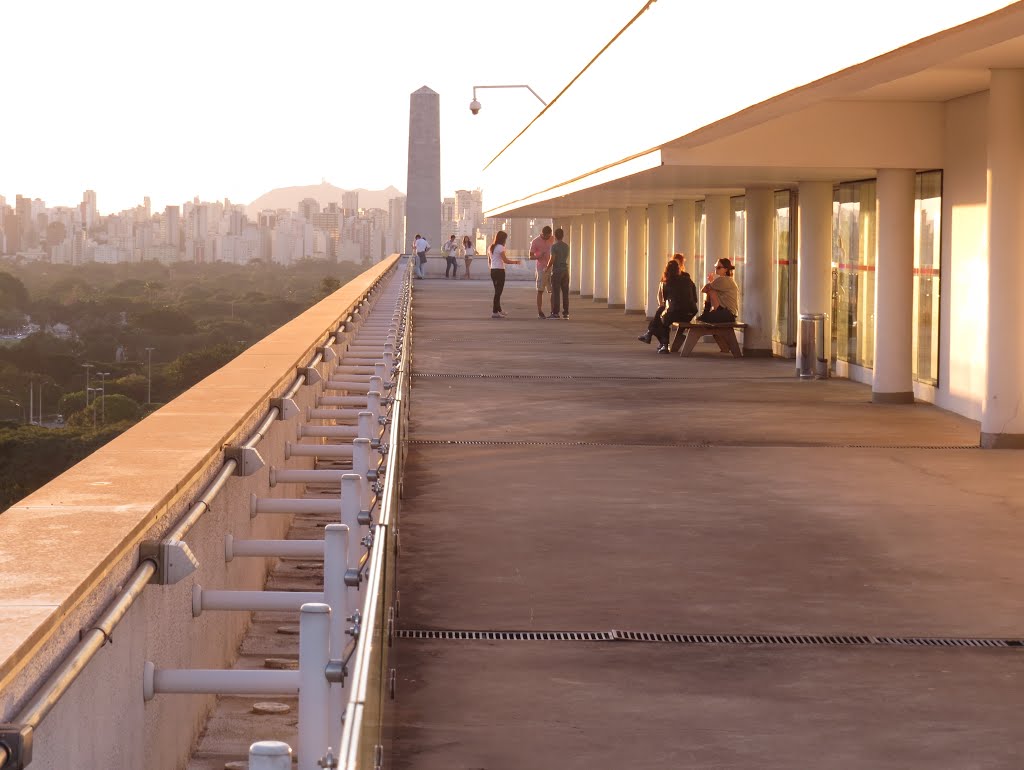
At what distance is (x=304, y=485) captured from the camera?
11188mm

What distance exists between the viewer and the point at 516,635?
7043 mm

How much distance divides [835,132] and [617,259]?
21.7 metres

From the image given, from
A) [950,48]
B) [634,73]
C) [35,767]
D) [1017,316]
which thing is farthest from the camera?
[634,73]

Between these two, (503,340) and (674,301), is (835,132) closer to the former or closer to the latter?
(674,301)

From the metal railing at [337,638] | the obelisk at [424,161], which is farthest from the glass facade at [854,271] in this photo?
the obelisk at [424,161]

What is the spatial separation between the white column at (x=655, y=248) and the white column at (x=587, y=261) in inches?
453

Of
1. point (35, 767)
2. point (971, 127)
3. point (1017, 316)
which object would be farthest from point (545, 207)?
point (35, 767)

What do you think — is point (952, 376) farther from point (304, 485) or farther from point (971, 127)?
point (304, 485)

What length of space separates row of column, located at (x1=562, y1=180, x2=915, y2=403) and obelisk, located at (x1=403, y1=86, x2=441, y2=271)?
35.1m

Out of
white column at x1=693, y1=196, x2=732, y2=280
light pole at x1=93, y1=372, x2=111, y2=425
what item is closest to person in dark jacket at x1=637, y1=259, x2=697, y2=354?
white column at x1=693, y1=196, x2=732, y2=280

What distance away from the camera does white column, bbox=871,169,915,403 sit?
1669 centimetres

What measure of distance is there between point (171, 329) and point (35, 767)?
199 m

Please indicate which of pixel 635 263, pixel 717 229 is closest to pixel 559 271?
pixel 635 263

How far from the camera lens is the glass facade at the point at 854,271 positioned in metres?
19.1
